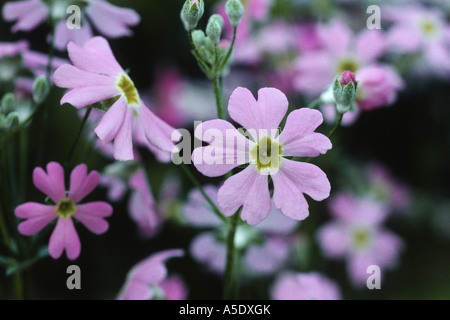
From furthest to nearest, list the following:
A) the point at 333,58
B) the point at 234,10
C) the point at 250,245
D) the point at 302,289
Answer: the point at 333,58 → the point at 250,245 → the point at 302,289 → the point at 234,10

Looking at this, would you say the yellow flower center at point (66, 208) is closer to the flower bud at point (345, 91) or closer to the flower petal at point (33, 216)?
the flower petal at point (33, 216)

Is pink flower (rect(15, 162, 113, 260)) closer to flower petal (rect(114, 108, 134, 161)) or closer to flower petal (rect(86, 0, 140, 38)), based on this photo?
flower petal (rect(114, 108, 134, 161))

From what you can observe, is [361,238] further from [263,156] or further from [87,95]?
[87,95]

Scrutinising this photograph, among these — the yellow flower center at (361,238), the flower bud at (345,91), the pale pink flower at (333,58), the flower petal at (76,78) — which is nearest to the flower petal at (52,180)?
the flower petal at (76,78)

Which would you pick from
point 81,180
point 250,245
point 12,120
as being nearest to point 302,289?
point 250,245

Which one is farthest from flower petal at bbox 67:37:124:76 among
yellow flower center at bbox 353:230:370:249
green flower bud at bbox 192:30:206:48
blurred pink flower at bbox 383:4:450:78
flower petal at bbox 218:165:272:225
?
yellow flower center at bbox 353:230:370:249
